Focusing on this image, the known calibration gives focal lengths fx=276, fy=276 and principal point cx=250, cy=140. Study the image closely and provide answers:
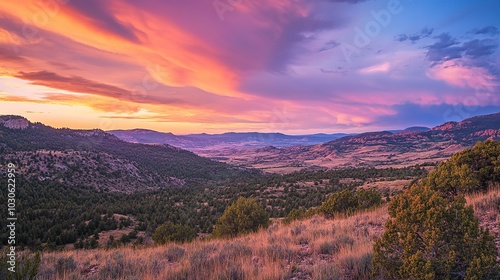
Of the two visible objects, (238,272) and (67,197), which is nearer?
(238,272)

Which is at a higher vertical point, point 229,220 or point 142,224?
point 229,220

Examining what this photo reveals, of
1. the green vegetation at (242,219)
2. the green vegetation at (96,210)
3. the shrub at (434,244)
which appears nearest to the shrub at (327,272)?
the shrub at (434,244)

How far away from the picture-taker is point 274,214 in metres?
30.0

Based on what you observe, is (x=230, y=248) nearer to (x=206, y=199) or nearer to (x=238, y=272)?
(x=238, y=272)

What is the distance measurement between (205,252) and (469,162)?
41.3ft

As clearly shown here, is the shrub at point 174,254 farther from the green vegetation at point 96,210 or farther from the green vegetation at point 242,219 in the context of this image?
the green vegetation at point 96,210

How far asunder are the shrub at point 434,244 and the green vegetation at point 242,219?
420 inches

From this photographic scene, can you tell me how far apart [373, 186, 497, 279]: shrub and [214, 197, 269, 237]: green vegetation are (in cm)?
1068

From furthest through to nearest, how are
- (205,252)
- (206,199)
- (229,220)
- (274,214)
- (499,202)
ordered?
1. (206,199)
2. (274,214)
3. (229,220)
4. (499,202)
5. (205,252)

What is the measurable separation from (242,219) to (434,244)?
11746 millimetres

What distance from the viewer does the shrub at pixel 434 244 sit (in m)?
4.14

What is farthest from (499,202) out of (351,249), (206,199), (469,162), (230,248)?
(206,199)

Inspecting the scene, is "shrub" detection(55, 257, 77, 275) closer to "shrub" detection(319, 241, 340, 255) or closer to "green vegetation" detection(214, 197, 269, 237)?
"shrub" detection(319, 241, 340, 255)

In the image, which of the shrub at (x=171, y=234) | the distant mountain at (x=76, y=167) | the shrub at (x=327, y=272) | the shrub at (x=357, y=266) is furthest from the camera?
the distant mountain at (x=76, y=167)
